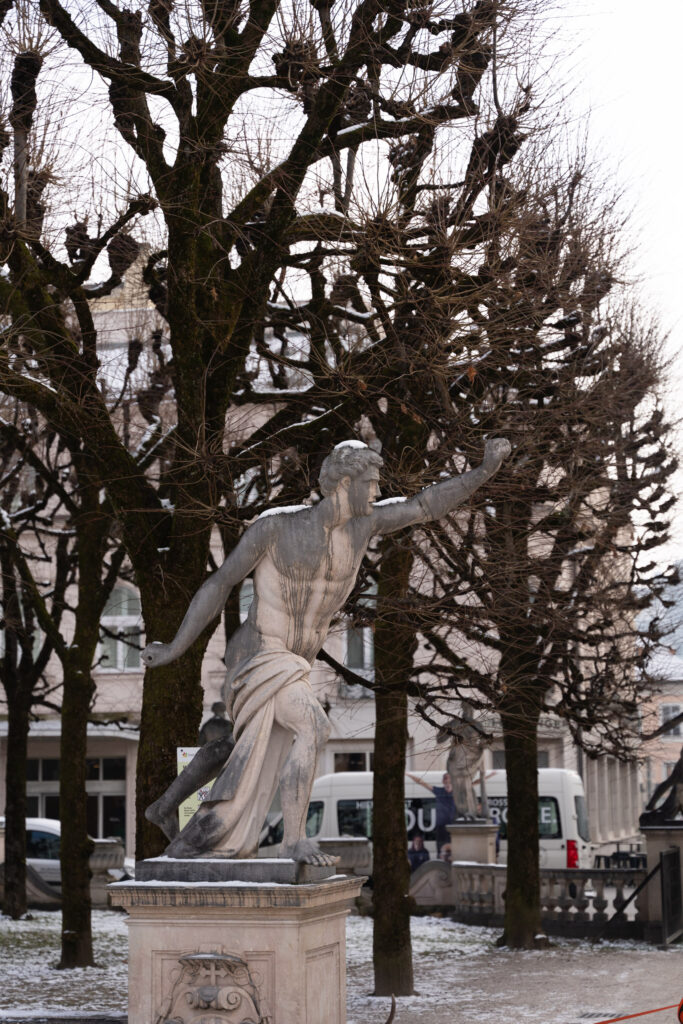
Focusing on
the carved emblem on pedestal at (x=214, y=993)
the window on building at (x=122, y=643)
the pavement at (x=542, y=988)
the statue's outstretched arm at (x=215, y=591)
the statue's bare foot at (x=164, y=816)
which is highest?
the window on building at (x=122, y=643)

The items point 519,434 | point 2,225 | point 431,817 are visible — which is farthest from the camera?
point 431,817

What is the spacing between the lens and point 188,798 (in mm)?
8188

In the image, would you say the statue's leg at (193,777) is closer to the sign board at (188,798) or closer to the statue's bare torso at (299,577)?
the sign board at (188,798)

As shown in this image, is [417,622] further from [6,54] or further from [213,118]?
[6,54]

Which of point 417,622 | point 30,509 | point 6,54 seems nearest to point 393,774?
point 417,622

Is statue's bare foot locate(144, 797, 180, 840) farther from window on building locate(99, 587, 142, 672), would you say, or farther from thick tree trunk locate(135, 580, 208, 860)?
window on building locate(99, 587, 142, 672)

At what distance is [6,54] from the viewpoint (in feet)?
37.9

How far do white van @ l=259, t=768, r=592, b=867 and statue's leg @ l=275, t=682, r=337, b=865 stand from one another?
23.3 metres

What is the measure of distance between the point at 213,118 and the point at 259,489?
3088 mm

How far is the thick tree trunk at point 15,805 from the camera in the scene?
20859 mm

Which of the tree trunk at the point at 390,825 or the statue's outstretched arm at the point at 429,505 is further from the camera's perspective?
the tree trunk at the point at 390,825

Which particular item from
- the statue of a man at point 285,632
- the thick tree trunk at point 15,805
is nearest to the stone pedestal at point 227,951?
the statue of a man at point 285,632

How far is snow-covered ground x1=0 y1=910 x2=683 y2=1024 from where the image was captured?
12.6 meters

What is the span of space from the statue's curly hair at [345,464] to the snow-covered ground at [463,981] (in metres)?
4.87
